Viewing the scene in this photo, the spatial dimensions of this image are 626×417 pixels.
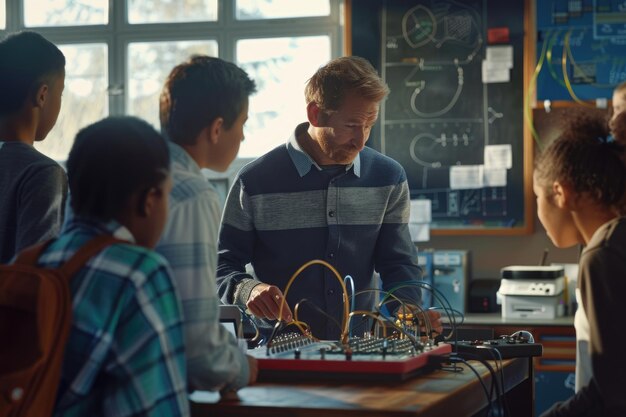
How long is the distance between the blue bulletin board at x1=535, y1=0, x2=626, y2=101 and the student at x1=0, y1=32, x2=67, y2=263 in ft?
11.2

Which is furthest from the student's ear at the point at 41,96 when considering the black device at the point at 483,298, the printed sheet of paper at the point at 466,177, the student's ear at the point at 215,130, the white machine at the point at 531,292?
the printed sheet of paper at the point at 466,177

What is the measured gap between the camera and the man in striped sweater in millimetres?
2906

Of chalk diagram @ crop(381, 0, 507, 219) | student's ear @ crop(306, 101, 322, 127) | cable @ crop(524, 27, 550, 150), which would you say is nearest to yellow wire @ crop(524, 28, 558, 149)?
cable @ crop(524, 27, 550, 150)

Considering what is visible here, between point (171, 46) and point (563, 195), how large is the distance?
4.16 metres

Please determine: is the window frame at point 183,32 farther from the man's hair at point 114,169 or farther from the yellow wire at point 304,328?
the man's hair at point 114,169

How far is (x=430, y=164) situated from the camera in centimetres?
537

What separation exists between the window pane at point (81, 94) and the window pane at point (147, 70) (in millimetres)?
160

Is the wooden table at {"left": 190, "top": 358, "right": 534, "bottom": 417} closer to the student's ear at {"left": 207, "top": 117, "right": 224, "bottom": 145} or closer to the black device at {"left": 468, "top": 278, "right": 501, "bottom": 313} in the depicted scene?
the student's ear at {"left": 207, "top": 117, "right": 224, "bottom": 145}

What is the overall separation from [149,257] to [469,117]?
3.98m

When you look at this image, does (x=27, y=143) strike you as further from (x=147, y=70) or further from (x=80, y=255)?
(x=147, y=70)

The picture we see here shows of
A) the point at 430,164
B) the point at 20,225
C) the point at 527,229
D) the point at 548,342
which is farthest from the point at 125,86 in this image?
the point at 20,225

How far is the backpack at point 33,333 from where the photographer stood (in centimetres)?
143

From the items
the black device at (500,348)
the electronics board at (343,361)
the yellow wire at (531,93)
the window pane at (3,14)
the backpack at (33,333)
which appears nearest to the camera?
the backpack at (33,333)

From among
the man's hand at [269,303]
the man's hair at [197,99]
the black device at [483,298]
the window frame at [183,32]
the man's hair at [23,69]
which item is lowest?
the black device at [483,298]
